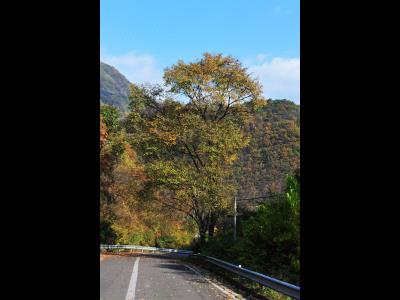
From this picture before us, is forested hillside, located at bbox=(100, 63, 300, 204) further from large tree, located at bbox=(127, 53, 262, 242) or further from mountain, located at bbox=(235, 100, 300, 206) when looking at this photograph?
large tree, located at bbox=(127, 53, 262, 242)

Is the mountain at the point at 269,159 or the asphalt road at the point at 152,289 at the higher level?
the mountain at the point at 269,159

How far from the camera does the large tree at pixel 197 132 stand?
3353 centimetres

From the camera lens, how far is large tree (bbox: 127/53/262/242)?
33.5 meters

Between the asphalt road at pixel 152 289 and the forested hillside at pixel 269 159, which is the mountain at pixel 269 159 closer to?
the forested hillside at pixel 269 159

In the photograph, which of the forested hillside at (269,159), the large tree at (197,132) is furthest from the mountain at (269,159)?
the large tree at (197,132)

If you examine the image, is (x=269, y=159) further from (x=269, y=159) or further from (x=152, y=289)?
(x=152, y=289)

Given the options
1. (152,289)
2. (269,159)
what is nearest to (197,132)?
(152,289)

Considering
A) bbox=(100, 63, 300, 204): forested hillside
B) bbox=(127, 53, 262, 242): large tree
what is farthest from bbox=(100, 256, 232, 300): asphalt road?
bbox=(100, 63, 300, 204): forested hillside
